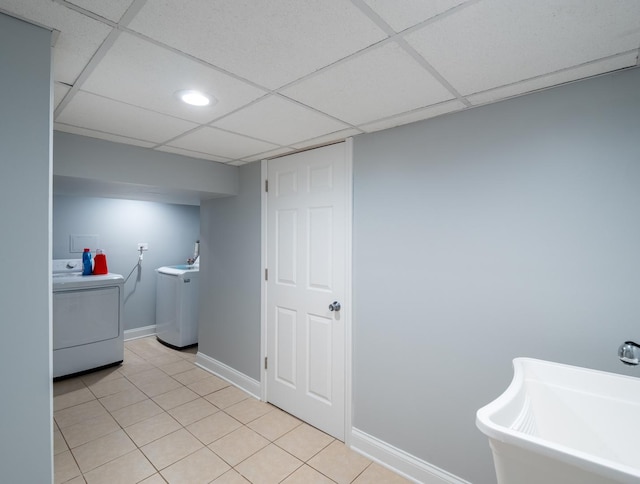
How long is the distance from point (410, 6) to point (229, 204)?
8.95 feet

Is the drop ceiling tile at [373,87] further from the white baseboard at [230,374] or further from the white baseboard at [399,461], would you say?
the white baseboard at [230,374]

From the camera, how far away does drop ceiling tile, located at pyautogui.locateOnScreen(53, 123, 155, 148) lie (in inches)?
83.9

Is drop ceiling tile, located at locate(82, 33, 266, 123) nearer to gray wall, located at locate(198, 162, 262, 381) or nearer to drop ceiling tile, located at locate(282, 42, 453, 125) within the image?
drop ceiling tile, located at locate(282, 42, 453, 125)

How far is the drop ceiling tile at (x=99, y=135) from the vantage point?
2.13m

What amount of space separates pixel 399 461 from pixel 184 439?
5.15 ft

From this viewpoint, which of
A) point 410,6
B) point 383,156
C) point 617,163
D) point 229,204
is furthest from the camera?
point 229,204

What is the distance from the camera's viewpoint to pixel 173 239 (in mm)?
5043

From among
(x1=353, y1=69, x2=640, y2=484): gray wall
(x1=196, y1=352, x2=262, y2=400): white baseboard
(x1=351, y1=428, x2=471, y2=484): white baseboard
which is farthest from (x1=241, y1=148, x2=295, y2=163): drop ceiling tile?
(x1=351, y1=428, x2=471, y2=484): white baseboard

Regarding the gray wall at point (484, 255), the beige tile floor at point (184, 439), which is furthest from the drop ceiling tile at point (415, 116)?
the beige tile floor at point (184, 439)

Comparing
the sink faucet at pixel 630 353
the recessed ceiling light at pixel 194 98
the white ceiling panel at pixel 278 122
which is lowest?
the sink faucet at pixel 630 353

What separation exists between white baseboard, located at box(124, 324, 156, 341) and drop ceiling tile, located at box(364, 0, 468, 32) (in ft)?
16.6

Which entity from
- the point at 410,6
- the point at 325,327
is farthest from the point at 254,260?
the point at 410,6

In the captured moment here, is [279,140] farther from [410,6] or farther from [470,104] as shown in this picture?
[410,6]

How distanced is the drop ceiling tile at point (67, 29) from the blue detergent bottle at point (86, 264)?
9.98 ft
